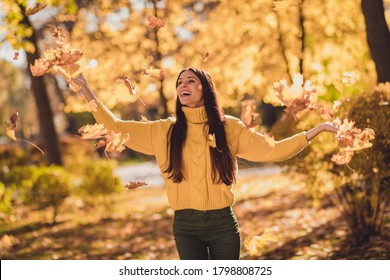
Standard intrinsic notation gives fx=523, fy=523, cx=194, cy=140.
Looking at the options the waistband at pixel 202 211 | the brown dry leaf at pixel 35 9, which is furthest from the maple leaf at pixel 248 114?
the brown dry leaf at pixel 35 9

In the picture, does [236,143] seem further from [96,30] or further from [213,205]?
[96,30]

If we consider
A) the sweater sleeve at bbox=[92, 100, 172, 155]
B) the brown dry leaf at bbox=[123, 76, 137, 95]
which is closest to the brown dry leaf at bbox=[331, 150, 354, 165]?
the sweater sleeve at bbox=[92, 100, 172, 155]

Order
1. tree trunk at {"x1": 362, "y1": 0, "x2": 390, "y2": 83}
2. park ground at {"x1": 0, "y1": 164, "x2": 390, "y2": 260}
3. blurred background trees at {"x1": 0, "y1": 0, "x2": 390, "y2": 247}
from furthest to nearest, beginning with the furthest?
blurred background trees at {"x1": 0, "y1": 0, "x2": 390, "y2": 247}
park ground at {"x1": 0, "y1": 164, "x2": 390, "y2": 260}
tree trunk at {"x1": 362, "y1": 0, "x2": 390, "y2": 83}

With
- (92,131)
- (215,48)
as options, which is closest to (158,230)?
(215,48)

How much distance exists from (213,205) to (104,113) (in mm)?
925

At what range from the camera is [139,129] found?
3463mm

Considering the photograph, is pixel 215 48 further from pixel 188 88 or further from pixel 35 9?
pixel 188 88

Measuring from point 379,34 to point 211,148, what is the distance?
410 cm

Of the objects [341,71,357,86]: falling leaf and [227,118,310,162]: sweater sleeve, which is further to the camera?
[341,71,357,86]: falling leaf

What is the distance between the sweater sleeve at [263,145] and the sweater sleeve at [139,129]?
1.59ft

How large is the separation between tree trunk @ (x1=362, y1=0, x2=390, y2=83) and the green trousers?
161 inches

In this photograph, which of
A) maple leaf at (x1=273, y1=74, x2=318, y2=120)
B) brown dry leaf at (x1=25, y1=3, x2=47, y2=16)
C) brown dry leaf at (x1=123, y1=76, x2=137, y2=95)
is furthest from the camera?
brown dry leaf at (x1=25, y1=3, x2=47, y2=16)

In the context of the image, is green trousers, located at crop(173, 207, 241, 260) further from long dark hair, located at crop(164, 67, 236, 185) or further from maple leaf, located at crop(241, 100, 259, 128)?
maple leaf, located at crop(241, 100, 259, 128)

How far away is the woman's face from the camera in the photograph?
333 centimetres
